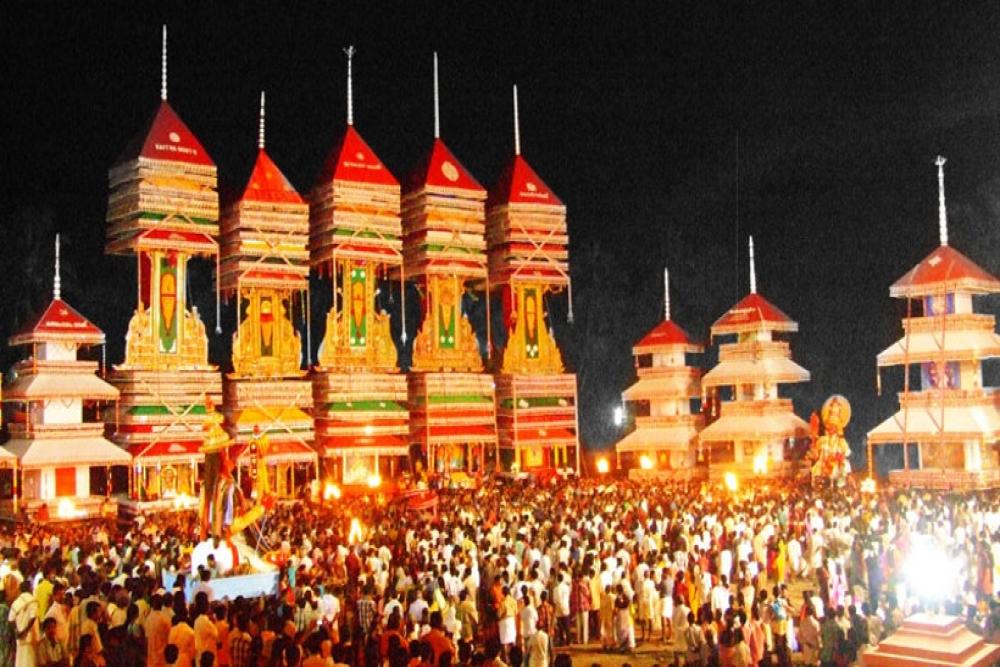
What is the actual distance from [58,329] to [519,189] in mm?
15774

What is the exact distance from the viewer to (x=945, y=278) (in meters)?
26.0

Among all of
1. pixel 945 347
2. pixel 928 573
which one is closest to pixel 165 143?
pixel 945 347

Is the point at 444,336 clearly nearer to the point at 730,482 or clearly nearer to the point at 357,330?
the point at 357,330

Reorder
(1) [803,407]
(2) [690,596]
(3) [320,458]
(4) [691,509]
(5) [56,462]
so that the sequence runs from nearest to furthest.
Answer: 1. (2) [690,596]
2. (4) [691,509]
3. (5) [56,462]
4. (3) [320,458]
5. (1) [803,407]

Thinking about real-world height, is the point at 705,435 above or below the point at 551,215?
below

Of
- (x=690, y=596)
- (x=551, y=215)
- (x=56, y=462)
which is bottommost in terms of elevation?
(x=690, y=596)

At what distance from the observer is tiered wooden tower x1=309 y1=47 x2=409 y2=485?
29312 millimetres

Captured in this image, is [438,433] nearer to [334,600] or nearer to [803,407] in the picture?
[803,407]

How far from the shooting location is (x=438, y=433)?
3073 cm

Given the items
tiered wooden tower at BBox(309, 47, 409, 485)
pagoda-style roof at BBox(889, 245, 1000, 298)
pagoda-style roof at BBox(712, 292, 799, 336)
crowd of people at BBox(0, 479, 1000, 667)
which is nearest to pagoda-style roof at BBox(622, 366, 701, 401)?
pagoda-style roof at BBox(712, 292, 799, 336)

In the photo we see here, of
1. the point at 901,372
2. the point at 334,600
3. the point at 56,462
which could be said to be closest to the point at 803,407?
the point at 901,372

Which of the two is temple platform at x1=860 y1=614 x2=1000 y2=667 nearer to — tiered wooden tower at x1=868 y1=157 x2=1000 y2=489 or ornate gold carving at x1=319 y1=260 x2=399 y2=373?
tiered wooden tower at x1=868 y1=157 x2=1000 y2=489

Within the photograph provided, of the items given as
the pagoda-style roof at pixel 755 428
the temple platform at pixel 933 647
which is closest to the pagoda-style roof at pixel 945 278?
the pagoda-style roof at pixel 755 428

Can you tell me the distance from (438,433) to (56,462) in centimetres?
1128
